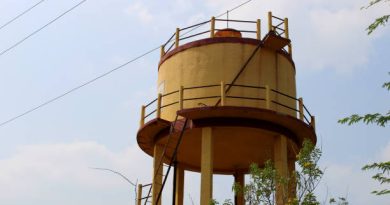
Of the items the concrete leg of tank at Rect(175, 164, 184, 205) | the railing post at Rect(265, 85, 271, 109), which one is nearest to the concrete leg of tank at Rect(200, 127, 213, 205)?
the railing post at Rect(265, 85, 271, 109)

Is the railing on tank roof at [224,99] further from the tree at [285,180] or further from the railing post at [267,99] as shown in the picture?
the tree at [285,180]

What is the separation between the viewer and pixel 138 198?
20.8 meters

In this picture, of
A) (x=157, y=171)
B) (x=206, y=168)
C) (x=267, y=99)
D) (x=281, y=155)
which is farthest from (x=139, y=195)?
(x=267, y=99)

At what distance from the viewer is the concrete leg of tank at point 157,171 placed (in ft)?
66.1

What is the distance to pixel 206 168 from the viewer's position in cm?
1853

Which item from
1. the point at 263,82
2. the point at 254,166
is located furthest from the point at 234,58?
the point at 254,166

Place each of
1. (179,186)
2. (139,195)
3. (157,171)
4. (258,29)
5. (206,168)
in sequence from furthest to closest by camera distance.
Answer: (179,186) → (258,29) → (139,195) → (157,171) → (206,168)

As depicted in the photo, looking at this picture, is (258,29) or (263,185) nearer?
(263,185)

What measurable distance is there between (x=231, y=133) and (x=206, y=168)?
1.69m

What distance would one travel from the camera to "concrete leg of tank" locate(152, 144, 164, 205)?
2014 cm

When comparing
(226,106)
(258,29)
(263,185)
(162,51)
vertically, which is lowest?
(263,185)

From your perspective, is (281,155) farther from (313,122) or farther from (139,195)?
(139,195)

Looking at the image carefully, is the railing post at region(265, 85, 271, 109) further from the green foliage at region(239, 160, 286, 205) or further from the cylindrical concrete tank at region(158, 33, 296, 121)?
the green foliage at region(239, 160, 286, 205)

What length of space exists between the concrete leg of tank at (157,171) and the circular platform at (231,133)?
0.82ft
